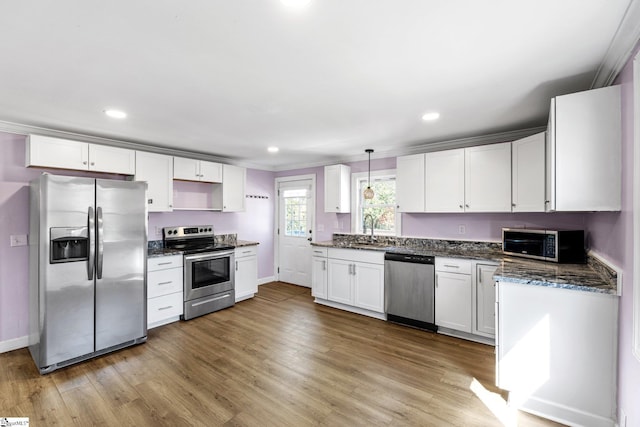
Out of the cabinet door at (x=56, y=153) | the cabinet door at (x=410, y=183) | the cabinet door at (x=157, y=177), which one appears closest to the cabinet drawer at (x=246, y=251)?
the cabinet door at (x=157, y=177)

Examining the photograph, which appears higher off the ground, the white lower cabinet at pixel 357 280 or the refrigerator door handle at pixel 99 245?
the refrigerator door handle at pixel 99 245

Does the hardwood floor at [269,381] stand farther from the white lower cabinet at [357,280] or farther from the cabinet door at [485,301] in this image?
the white lower cabinet at [357,280]

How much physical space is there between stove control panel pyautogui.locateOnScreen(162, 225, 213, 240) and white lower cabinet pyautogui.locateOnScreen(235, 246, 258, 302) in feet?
2.19

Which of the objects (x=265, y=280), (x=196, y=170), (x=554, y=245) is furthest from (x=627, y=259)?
(x=265, y=280)

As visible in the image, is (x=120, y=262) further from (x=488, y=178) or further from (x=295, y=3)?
(x=488, y=178)

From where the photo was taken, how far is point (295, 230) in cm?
587

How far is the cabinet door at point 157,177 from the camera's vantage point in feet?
12.6

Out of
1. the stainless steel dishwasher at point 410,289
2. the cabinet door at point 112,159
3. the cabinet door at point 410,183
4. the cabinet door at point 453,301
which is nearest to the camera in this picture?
the cabinet door at point 453,301

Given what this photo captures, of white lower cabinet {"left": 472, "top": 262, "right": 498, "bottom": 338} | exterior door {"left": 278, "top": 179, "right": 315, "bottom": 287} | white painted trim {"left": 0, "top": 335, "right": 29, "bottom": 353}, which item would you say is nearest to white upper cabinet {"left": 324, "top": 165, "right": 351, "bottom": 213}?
exterior door {"left": 278, "top": 179, "right": 315, "bottom": 287}

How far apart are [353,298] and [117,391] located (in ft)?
9.25

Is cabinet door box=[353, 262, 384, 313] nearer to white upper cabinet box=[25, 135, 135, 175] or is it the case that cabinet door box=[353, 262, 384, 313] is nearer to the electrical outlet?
white upper cabinet box=[25, 135, 135, 175]

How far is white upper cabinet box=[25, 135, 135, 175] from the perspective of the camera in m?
3.08

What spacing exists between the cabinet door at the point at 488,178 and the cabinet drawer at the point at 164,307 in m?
3.90

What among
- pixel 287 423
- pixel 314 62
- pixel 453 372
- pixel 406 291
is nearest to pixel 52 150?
pixel 314 62
